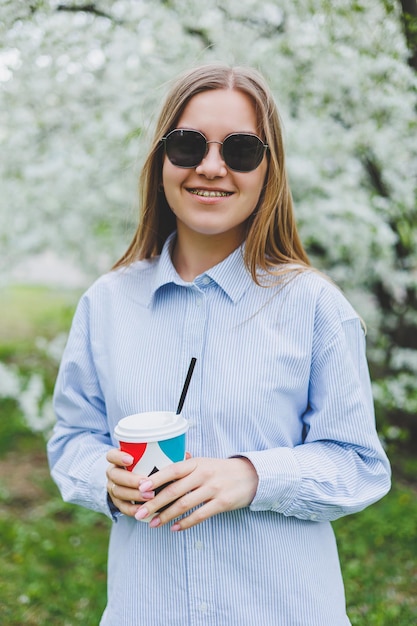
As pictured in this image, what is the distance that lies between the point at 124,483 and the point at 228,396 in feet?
1.12

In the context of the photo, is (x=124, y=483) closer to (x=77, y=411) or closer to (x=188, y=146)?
(x=77, y=411)

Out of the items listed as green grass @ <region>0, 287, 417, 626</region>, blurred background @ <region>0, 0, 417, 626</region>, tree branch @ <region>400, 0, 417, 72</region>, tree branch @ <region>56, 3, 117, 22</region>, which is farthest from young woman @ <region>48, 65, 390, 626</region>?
tree branch @ <region>56, 3, 117, 22</region>

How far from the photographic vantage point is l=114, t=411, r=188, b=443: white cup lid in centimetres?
131

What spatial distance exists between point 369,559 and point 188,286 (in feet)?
9.15

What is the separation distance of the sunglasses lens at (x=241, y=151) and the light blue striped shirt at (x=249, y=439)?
10.3 inches

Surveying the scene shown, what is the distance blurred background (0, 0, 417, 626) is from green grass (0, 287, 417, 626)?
11mm

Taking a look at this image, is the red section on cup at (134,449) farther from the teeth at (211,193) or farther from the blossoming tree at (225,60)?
the blossoming tree at (225,60)

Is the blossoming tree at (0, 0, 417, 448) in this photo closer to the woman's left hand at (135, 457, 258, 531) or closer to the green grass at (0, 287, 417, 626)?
the green grass at (0, 287, 417, 626)

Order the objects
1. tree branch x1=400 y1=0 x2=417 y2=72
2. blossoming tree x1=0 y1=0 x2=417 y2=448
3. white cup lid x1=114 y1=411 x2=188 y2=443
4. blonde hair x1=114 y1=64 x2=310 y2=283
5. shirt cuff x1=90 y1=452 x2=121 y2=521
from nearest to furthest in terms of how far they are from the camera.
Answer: white cup lid x1=114 y1=411 x2=188 y2=443, shirt cuff x1=90 y1=452 x2=121 y2=521, blonde hair x1=114 y1=64 x2=310 y2=283, tree branch x1=400 y1=0 x2=417 y2=72, blossoming tree x1=0 y1=0 x2=417 y2=448

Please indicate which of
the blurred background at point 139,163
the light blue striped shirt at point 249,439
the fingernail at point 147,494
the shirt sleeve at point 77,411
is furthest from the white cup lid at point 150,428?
the blurred background at point 139,163

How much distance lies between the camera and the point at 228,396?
→ 1.57 meters

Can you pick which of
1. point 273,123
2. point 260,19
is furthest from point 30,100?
point 273,123

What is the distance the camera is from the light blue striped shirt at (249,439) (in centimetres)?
153

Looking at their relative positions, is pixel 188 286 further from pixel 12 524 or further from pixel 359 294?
pixel 359 294
